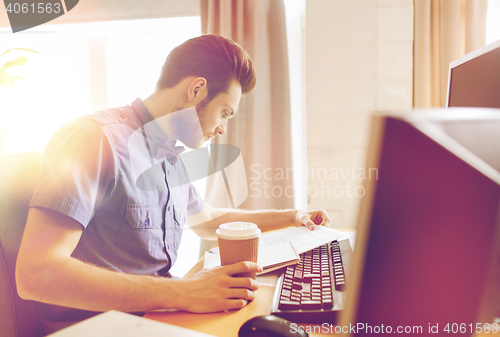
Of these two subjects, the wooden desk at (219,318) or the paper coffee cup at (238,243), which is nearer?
the wooden desk at (219,318)

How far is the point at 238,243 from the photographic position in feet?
1.98

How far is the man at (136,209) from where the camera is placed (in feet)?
1.83

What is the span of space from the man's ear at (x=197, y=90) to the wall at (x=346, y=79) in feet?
3.87

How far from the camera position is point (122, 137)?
81 cm

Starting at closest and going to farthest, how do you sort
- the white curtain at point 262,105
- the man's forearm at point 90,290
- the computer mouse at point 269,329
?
the computer mouse at point 269,329, the man's forearm at point 90,290, the white curtain at point 262,105

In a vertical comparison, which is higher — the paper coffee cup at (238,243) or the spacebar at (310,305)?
the paper coffee cup at (238,243)

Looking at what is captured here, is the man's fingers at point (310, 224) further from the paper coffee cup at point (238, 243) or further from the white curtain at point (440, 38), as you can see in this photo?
the white curtain at point (440, 38)

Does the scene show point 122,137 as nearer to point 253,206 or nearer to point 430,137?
point 430,137

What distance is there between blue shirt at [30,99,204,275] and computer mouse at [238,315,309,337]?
41cm

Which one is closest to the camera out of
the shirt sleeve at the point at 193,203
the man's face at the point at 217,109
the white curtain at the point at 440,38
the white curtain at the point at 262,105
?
the man's face at the point at 217,109

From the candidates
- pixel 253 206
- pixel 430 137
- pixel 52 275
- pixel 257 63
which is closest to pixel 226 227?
pixel 52 275

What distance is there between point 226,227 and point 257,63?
5.24 ft
